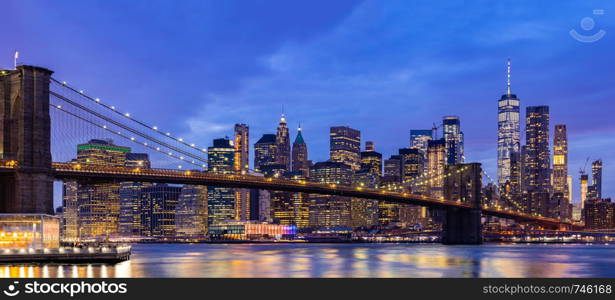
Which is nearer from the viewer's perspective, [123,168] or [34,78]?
[34,78]

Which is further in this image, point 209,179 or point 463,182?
point 463,182

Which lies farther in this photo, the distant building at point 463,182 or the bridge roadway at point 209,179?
the distant building at point 463,182

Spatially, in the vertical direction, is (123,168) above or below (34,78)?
below

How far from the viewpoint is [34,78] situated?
6306 cm

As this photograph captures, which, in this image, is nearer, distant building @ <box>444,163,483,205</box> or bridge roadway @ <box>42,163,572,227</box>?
bridge roadway @ <box>42,163,572,227</box>
